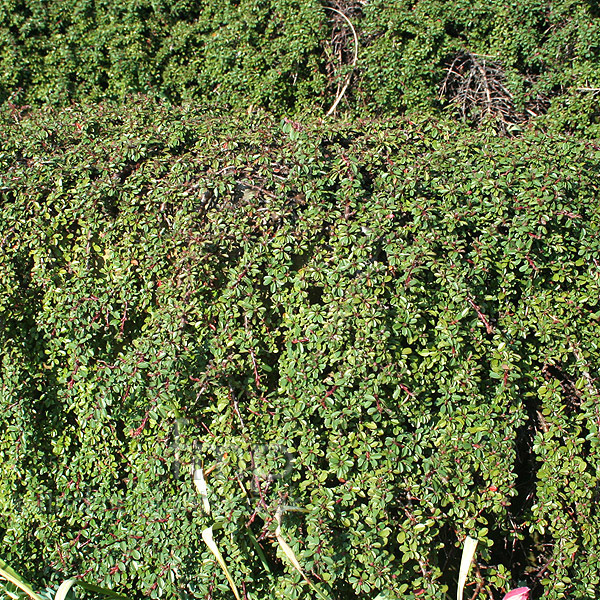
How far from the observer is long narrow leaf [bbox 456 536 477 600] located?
231cm

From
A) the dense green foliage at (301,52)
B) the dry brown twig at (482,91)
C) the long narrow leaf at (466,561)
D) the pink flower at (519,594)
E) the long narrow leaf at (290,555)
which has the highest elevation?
the dense green foliage at (301,52)

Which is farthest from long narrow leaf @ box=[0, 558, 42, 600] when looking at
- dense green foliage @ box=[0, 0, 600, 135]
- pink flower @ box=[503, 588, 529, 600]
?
dense green foliage @ box=[0, 0, 600, 135]

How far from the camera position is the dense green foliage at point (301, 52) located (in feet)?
15.6

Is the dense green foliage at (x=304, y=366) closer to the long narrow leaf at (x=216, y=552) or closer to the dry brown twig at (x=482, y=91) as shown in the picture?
the long narrow leaf at (x=216, y=552)

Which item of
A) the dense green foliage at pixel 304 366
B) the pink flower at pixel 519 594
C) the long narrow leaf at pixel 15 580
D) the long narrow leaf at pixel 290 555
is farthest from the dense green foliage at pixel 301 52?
the long narrow leaf at pixel 15 580

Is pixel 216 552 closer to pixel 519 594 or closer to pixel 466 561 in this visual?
pixel 466 561

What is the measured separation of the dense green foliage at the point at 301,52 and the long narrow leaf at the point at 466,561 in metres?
3.17

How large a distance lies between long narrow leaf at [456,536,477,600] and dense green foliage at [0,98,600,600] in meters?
0.13

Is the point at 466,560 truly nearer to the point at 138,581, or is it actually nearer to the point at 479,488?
the point at 479,488

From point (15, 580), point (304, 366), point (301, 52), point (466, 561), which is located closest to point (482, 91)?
point (301, 52)

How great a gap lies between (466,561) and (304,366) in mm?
1003

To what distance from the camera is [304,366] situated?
257 cm

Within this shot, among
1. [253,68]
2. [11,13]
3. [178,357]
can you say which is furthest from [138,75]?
[178,357]

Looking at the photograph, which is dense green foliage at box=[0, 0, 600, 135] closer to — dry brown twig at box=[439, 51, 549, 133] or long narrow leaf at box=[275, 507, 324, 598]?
dry brown twig at box=[439, 51, 549, 133]
